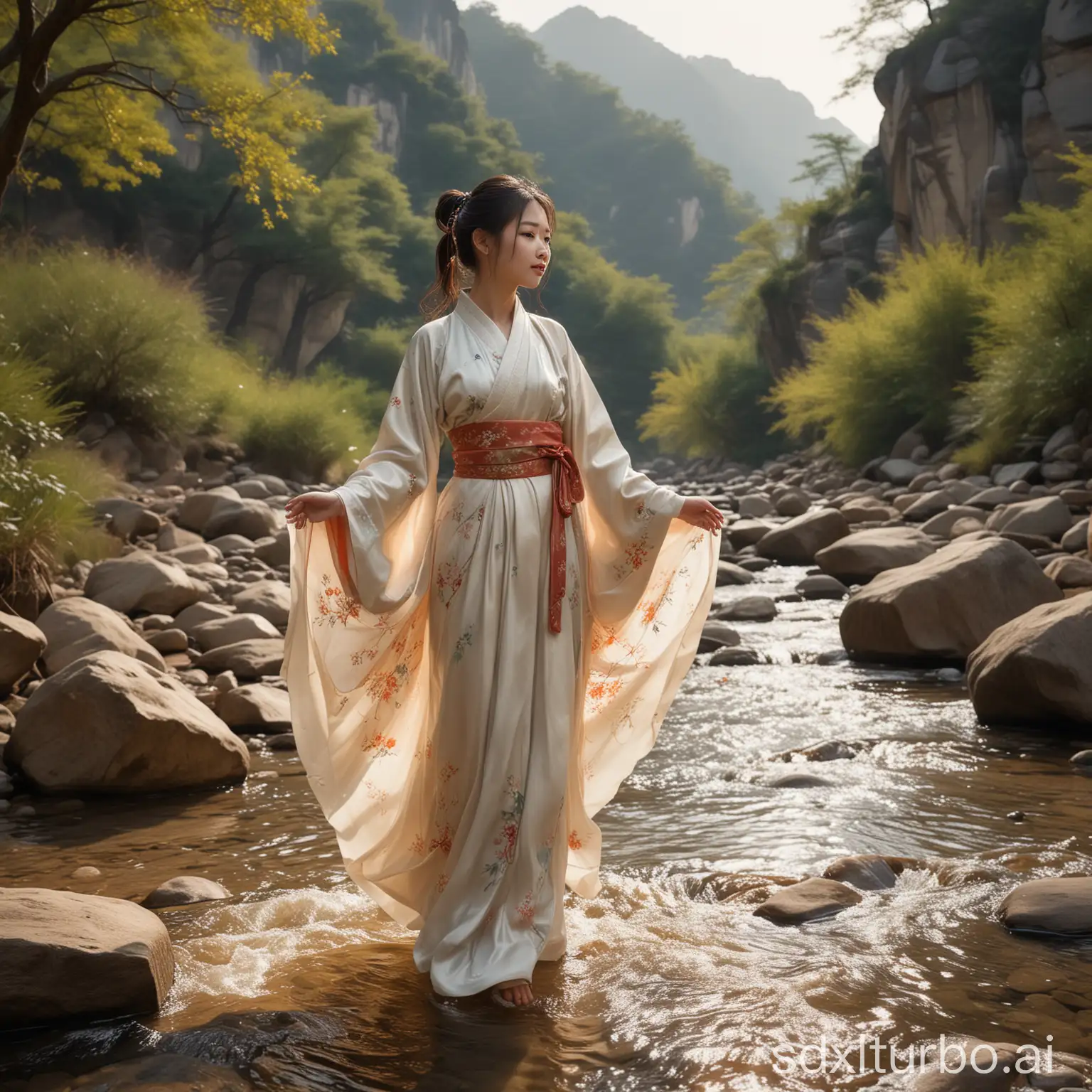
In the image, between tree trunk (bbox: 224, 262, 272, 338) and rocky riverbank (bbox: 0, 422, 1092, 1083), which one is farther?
tree trunk (bbox: 224, 262, 272, 338)

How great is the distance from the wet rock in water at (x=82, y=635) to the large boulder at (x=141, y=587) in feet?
4.18

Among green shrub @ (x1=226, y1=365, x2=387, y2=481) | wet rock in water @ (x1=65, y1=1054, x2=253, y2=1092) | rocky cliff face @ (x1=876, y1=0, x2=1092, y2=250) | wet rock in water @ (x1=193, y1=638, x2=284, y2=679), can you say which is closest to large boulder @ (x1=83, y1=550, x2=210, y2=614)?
wet rock in water @ (x1=193, y1=638, x2=284, y2=679)

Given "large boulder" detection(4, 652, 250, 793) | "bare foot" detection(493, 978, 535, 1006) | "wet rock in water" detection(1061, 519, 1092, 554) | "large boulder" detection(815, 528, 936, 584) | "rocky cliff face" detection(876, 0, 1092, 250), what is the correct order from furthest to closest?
"rocky cliff face" detection(876, 0, 1092, 250) < "large boulder" detection(815, 528, 936, 584) < "wet rock in water" detection(1061, 519, 1092, 554) < "large boulder" detection(4, 652, 250, 793) < "bare foot" detection(493, 978, 535, 1006)

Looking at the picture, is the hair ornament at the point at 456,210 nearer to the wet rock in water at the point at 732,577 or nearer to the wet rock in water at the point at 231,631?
the wet rock in water at the point at 231,631

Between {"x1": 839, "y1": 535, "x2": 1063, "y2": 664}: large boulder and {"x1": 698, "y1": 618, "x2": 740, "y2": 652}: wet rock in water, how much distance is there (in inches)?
37.3

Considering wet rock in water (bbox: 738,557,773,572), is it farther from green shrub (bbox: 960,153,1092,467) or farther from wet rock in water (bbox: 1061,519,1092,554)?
green shrub (bbox: 960,153,1092,467)

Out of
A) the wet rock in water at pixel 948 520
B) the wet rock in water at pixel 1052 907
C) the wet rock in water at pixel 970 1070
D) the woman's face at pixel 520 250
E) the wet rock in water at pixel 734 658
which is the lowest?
the wet rock in water at pixel 734 658

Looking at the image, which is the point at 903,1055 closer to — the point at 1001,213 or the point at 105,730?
the point at 105,730

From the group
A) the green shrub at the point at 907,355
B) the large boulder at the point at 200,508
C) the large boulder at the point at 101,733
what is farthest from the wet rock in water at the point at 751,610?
the green shrub at the point at 907,355

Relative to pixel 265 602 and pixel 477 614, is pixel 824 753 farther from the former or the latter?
pixel 265 602

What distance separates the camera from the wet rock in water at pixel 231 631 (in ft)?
22.1

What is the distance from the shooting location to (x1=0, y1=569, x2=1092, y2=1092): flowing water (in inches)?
94.7

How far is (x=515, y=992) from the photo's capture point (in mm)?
2719

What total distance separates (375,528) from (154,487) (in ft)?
36.6
